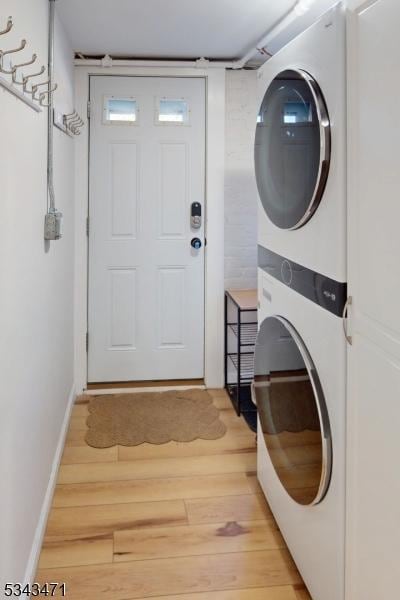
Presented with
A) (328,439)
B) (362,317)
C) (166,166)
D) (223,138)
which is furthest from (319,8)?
(328,439)

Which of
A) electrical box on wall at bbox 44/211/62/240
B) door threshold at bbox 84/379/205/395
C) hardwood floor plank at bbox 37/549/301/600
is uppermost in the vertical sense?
electrical box on wall at bbox 44/211/62/240

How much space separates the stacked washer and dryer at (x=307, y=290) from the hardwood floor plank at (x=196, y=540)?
0.12 m

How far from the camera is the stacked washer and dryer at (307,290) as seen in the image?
4.55ft

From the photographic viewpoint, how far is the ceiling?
249cm

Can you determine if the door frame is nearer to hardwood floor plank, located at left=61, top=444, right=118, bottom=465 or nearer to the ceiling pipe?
the ceiling pipe

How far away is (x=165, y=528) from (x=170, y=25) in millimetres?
2410

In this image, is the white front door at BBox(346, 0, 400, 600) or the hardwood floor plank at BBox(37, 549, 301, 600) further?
the hardwood floor plank at BBox(37, 549, 301, 600)

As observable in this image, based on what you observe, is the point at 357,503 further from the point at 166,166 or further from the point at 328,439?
the point at 166,166

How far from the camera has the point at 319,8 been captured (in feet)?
8.39

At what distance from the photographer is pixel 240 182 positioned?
360 cm

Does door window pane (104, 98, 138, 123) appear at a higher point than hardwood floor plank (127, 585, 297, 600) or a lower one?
higher

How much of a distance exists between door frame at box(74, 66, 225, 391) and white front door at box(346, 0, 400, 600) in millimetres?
2281

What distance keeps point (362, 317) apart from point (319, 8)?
6.33 feet

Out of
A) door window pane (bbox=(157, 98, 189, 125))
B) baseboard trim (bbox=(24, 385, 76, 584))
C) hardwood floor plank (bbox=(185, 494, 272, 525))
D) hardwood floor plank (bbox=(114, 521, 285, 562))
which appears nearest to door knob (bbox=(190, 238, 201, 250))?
door window pane (bbox=(157, 98, 189, 125))
